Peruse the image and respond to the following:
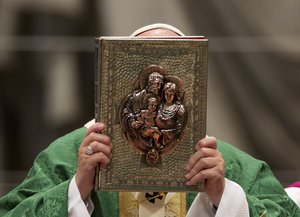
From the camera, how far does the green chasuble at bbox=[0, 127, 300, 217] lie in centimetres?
356

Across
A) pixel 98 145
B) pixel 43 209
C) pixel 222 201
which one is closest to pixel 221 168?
pixel 222 201

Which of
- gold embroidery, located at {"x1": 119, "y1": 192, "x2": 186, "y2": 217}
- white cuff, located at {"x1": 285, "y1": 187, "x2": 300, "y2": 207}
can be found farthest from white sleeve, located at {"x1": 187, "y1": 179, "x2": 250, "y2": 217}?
white cuff, located at {"x1": 285, "y1": 187, "x2": 300, "y2": 207}

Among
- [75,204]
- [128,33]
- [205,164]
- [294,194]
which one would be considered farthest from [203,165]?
[128,33]

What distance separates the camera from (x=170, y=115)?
330cm

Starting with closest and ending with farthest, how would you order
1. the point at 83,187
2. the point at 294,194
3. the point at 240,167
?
the point at 83,187 → the point at 240,167 → the point at 294,194

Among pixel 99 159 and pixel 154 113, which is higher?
pixel 154 113

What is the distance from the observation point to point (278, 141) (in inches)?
215

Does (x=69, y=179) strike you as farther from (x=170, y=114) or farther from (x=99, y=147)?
(x=170, y=114)

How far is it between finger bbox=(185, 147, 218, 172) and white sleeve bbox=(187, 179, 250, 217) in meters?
0.19

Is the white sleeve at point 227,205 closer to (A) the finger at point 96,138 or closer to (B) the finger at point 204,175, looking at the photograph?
(B) the finger at point 204,175

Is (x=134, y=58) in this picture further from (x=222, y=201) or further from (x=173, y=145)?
(x=222, y=201)

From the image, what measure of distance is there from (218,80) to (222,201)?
6.59ft

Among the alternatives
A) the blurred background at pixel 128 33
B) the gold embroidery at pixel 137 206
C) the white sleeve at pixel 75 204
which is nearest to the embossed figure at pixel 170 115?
the white sleeve at pixel 75 204

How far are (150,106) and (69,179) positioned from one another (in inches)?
18.5
